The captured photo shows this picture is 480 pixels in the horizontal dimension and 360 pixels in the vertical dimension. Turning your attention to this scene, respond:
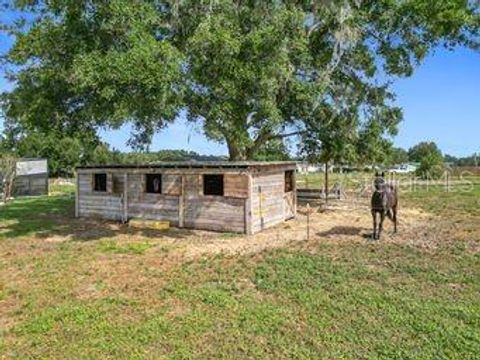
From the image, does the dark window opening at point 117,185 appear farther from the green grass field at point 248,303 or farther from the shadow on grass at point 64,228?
the green grass field at point 248,303

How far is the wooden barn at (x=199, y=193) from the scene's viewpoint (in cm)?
1477

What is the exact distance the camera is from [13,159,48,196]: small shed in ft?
117

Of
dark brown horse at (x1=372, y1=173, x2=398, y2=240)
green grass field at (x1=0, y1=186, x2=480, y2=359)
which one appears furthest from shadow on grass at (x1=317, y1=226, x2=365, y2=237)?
green grass field at (x1=0, y1=186, x2=480, y2=359)

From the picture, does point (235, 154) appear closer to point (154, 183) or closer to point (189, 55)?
point (154, 183)

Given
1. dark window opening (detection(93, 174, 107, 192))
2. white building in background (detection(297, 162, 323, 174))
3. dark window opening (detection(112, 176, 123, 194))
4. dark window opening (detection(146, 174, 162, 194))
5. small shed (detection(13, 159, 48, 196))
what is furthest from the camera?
small shed (detection(13, 159, 48, 196))

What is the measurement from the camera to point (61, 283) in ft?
32.3

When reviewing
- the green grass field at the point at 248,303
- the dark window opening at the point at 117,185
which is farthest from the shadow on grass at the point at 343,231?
the dark window opening at the point at 117,185

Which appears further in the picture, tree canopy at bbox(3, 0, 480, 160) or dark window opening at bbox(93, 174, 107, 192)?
dark window opening at bbox(93, 174, 107, 192)

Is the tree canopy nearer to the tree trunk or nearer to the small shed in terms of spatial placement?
the tree trunk

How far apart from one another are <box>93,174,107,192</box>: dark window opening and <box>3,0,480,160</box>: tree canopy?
2213mm

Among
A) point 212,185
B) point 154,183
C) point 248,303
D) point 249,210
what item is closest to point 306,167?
point 154,183

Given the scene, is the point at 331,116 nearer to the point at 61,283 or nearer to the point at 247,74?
the point at 247,74

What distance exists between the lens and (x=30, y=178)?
120ft

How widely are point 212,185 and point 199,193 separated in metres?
0.51
